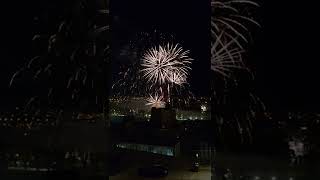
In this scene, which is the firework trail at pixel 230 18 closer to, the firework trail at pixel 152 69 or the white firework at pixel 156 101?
the firework trail at pixel 152 69

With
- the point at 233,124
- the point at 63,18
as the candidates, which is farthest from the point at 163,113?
the point at 63,18

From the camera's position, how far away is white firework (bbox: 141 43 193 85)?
4004 mm

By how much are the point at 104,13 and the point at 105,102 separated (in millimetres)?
718

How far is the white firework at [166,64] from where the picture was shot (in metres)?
4.00

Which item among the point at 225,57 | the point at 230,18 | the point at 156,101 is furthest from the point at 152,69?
the point at 230,18

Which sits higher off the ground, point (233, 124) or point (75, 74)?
point (75, 74)

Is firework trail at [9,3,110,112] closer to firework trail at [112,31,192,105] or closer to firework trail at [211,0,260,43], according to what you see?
firework trail at [112,31,192,105]

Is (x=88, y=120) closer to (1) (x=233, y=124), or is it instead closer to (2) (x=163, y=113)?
(2) (x=163, y=113)

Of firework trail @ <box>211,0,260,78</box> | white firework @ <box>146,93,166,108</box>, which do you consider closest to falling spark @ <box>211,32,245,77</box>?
firework trail @ <box>211,0,260,78</box>

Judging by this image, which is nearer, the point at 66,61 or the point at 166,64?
the point at 166,64

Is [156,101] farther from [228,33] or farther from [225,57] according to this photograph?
[228,33]

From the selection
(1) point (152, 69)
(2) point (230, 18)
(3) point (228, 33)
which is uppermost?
(2) point (230, 18)

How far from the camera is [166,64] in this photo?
13.2 ft

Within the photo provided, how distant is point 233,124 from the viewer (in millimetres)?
4051
